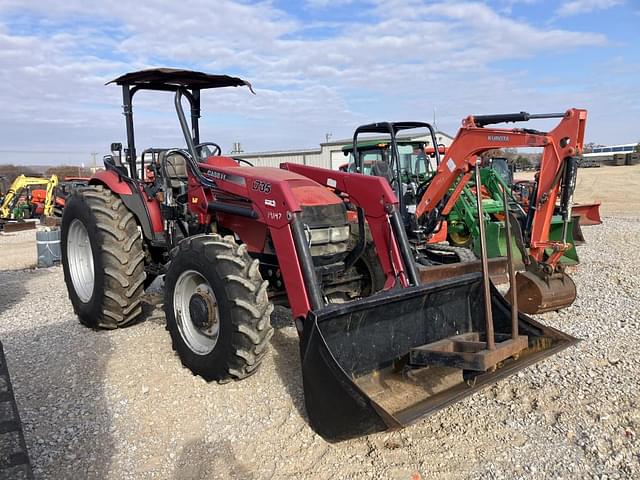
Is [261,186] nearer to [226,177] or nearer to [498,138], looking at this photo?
[226,177]

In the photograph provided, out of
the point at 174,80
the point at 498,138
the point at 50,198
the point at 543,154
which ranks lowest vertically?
the point at 50,198

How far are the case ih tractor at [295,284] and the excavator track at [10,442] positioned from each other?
141 cm

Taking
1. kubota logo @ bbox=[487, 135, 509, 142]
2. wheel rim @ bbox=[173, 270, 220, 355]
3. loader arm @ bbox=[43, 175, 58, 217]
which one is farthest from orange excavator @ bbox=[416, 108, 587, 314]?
loader arm @ bbox=[43, 175, 58, 217]

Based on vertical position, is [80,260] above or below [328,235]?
below

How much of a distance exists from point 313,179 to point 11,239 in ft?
47.7

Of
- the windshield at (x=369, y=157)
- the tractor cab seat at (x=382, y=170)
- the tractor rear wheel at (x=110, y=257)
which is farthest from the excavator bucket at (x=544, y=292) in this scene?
the windshield at (x=369, y=157)

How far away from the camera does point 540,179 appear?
6734 millimetres

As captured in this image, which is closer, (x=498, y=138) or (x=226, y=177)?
(x=226, y=177)

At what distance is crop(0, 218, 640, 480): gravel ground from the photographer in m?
3.11

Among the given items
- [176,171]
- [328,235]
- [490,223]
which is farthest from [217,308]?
[490,223]

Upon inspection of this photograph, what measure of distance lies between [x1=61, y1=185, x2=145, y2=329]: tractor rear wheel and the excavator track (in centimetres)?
212

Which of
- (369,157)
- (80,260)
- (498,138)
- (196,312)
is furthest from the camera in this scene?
(369,157)

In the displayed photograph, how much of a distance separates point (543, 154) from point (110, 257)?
5.25m

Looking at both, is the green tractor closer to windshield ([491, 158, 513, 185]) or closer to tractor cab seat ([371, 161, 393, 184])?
tractor cab seat ([371, 161, 393, 184])
